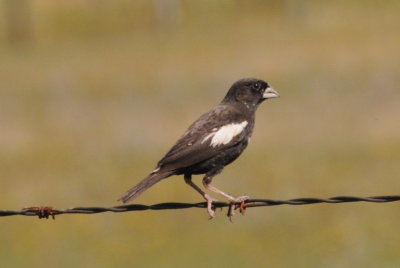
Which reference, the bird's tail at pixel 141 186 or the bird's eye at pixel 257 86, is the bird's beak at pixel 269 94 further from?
the bird's tail at pixel 141 186

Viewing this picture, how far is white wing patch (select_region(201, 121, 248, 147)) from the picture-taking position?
9281mm

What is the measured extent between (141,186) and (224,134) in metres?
0.95

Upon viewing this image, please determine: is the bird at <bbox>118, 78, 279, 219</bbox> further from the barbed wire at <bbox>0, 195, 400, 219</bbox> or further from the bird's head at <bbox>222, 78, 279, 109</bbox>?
the barbed wire at <bbox>0, 195, 400, 219</bbox>

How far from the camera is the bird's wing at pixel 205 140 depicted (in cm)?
912

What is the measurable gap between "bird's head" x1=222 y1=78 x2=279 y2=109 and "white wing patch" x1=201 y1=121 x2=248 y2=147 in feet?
2.32

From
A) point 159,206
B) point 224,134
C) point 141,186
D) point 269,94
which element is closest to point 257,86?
point 269,94

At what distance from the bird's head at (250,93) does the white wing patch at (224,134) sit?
706 mm

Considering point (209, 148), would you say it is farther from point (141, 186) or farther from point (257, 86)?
point (257, 86)

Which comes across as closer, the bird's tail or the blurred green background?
the bird's tail

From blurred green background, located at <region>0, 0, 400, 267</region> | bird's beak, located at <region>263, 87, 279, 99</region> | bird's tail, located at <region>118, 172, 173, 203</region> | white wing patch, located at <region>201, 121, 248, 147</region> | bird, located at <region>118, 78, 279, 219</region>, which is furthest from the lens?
blurred green background, located at <region>0, 0, 400, 267</region>

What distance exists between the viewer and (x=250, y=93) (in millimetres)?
10398

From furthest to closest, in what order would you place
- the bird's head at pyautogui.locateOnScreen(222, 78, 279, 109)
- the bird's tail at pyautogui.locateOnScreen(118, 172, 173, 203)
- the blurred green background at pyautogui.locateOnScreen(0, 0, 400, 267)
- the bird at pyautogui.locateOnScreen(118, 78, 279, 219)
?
the blurred green background at pyautogui.locateOnScreen(0, 0, 400, 267)
the bird's head at pyautogui.locateOnScreen(222, 78, 279, 109)
the bird at pyautogui.locateOnScreen(118, 78, 279, 219)
the bird's tail at pyautogui.locateOnScreen(118, 172, 173, 203)

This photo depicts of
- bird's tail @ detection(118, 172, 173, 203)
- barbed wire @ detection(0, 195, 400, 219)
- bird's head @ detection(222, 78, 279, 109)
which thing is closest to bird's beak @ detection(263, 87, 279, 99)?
bird's head @ detection(222, 78, 279, 109)

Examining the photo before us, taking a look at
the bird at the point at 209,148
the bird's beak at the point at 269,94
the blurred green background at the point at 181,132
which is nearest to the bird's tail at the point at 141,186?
the bird at the point at 209,148
